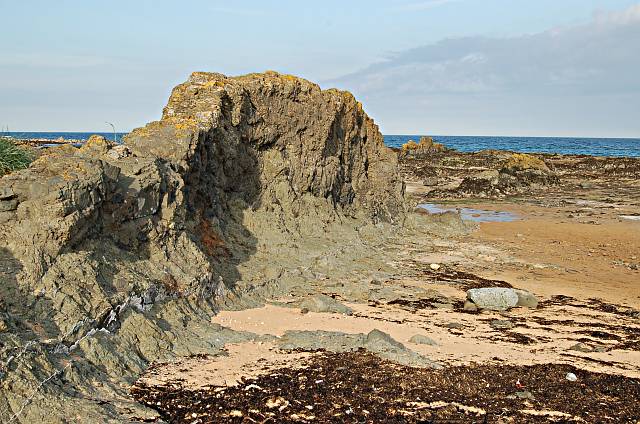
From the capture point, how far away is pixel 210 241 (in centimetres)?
1141

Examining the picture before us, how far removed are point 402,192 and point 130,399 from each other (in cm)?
1417

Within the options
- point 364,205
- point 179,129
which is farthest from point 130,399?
point 364,205

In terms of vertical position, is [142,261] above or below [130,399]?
above

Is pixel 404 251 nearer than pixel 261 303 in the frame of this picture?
No

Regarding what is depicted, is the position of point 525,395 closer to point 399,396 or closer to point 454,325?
point 399,396

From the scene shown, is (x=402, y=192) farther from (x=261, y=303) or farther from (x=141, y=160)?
(x=141, y=160)

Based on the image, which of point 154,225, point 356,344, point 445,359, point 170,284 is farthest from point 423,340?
point 154,225

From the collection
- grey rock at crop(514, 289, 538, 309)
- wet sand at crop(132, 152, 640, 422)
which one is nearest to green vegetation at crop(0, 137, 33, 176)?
wet sand at crop(132, 152, 640, 422)

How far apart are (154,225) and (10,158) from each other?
4.05 meters

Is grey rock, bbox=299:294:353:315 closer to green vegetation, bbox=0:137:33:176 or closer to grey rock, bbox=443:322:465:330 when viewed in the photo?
grey rock, bbox=443:322:465:330

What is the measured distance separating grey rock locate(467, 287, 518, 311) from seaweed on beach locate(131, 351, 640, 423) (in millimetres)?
3292

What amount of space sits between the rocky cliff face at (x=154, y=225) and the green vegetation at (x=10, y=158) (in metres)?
1.13

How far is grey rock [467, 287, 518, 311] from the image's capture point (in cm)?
1118

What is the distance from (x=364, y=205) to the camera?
17203 millimetres
